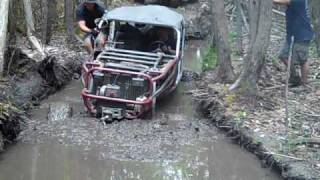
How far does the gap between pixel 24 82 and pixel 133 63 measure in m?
2.00

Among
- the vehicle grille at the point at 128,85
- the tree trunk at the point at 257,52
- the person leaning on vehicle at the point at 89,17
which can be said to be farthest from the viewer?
the person leaning on vehicle at the point at 89,17

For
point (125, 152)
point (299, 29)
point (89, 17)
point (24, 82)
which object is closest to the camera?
point (125, 152)

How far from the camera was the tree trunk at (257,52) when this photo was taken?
9.30m

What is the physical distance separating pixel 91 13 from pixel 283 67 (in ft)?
13.3

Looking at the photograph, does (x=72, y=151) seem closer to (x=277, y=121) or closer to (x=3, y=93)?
(x=3, y=93)

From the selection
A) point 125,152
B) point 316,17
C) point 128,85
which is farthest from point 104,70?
point 316,17

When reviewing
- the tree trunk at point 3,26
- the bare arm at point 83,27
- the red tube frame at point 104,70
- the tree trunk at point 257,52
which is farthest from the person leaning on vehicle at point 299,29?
the tree trunk at point 3,26

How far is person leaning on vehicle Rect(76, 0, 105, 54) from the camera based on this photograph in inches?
467

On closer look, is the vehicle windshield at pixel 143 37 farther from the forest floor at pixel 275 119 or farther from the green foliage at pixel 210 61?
the green foliage at pixel 210 61

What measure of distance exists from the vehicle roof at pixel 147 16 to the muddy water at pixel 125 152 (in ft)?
7.50

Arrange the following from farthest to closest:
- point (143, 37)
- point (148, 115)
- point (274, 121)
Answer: point (143, 37)
point (148, 115)
point (274, 121)

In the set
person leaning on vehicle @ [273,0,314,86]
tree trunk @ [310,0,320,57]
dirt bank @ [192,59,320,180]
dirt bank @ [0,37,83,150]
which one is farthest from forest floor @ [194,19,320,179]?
dirt bank @ [0,37,83,150]

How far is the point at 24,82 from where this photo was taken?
1042 cm

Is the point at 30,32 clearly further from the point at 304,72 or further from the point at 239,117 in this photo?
the point at 304,72
